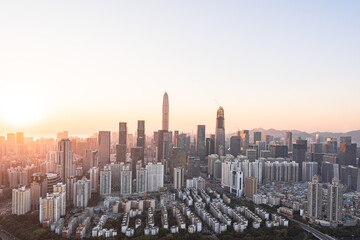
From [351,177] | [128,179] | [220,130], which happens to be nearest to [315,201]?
[351,177]

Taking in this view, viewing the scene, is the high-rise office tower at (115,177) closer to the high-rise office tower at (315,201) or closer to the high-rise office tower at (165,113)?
the high-rise office tower at (315,201)

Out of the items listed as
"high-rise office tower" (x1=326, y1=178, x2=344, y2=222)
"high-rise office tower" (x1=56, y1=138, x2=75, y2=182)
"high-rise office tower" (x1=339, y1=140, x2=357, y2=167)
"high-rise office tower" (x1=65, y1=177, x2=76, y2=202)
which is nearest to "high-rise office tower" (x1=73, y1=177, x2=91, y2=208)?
"high-rise office tower" (x1=65, y1=177, x2=76, y2=202)

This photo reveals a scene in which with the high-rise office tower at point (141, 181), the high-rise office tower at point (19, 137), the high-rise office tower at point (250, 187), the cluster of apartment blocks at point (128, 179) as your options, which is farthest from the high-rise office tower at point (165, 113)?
the high-rise office tower at point (250, 187)

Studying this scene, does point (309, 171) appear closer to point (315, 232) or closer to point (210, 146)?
point (210, 146)

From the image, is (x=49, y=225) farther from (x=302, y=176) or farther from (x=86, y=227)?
(x=302, y=176)

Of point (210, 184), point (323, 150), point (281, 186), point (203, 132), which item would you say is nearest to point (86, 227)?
point (210, 184)
